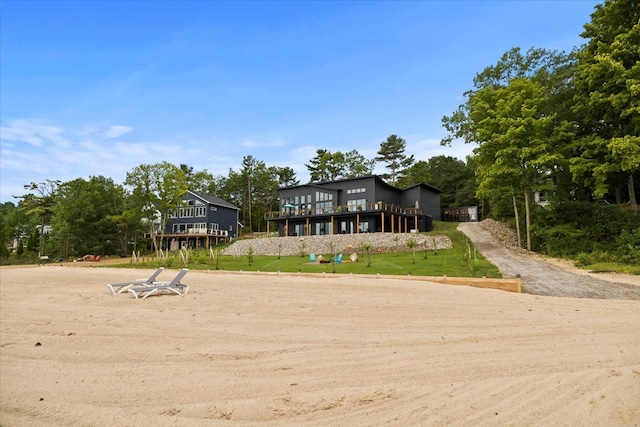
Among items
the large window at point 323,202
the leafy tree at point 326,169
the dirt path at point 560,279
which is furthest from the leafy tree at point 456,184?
the dirt path at point 560,279

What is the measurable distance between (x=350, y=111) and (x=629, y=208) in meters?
18.9

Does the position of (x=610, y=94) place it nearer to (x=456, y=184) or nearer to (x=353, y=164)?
(x=456, y=184)

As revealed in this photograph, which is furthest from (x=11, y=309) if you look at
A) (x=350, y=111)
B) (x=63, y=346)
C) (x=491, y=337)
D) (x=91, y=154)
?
(x=350, y=111)

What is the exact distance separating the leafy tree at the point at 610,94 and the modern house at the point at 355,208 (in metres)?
16.7

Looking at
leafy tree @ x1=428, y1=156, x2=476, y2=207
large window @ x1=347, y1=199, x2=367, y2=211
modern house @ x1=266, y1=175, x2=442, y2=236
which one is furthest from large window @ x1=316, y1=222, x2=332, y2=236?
leafy tree @ x1=428, y1=156, x2=476, y2=207

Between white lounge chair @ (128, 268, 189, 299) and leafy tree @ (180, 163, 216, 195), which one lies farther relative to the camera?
leafy tree @ (180, 163, 216, 195)

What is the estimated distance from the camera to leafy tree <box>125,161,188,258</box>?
1462 inches

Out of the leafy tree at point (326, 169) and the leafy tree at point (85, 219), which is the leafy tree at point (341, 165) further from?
the leafy tree at point (85, 219)

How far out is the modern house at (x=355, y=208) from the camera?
35594 millimetres

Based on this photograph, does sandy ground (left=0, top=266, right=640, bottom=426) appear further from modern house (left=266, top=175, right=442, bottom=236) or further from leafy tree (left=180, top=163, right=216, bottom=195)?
leafy tree (left=180, top=163, right=216, bottom=195)

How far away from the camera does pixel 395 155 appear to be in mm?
61844

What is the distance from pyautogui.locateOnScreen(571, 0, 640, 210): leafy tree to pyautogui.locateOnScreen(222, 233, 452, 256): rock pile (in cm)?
1019

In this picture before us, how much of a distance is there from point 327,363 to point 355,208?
31.2 metres

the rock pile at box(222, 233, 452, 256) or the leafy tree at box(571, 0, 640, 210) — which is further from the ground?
the leafy tree at box(571, 0, 640, 210)
